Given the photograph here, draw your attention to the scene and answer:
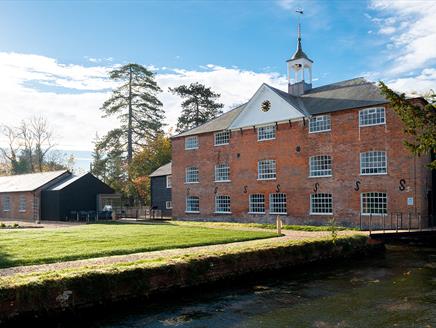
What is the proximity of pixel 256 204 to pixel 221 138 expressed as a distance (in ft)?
18.3

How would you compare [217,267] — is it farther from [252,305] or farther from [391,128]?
[391,128]

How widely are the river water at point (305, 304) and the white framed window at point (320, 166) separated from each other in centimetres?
1069

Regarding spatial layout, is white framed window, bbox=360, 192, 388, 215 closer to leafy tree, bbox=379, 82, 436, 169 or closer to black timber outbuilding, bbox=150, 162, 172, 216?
leafy tree, bbox=379, 82, 436, 169

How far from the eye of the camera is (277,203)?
26.3 meters

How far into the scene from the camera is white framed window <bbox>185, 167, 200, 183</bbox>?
31.5m

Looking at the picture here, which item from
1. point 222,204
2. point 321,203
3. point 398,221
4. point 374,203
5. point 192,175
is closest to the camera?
point 398,221

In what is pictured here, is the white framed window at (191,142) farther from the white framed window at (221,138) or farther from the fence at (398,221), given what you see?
the fence at (398,221)

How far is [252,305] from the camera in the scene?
9.78 meters

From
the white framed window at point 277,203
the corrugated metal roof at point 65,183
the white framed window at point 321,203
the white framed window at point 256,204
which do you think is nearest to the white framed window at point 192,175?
the white framed window at point 256,204

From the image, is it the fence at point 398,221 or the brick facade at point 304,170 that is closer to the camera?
the fence at point 398,221

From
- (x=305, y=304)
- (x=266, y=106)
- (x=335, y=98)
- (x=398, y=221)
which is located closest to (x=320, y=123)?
(x=335, y=98)

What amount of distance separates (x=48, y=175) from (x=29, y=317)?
30.7m

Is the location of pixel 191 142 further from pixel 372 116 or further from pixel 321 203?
pixel 372 116

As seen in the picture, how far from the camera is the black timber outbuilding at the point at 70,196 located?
32156 mm
